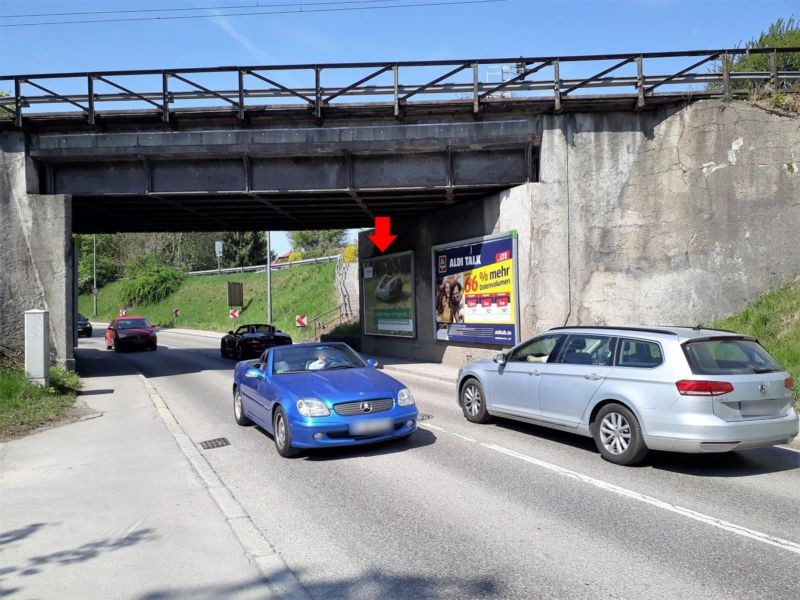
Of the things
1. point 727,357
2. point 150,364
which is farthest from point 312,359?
point 150,364

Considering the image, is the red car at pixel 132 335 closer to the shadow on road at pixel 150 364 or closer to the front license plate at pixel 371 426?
the shadow on road at pixel 150 364

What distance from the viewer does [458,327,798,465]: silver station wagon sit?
21.2ft

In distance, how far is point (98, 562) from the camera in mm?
4484

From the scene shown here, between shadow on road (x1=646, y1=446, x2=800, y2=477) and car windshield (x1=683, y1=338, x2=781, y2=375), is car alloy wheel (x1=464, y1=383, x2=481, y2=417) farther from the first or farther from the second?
car windshield (x1=683, y1=338, x2=781, y2=375)

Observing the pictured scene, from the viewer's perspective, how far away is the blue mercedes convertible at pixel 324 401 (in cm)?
734

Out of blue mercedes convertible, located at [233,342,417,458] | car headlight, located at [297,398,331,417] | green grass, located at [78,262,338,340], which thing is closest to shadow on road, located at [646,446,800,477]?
blue mercedes convertible, located at [233,342,417,458]

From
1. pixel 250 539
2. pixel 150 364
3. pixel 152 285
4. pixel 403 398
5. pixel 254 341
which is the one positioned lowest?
pixel 150 364

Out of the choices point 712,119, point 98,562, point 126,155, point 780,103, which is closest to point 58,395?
point 126,155

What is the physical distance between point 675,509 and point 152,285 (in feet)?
208

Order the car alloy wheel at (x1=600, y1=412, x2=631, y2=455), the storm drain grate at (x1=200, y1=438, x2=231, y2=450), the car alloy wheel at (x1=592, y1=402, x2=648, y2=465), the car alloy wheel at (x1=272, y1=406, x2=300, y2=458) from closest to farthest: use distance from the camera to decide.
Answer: the car alloy wheel at (x1=592, y1=402, x2=648, y2=465)
the car alloy wheel at (x1=600, y1=412, x2=631, y2=455)
the car alloy wheel at (x1=272, y1=406, x2=300, y2=458)
the storm drain grate at (x1=200, y1=438, x2=231, y2=450)

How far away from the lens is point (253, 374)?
29.5 feet

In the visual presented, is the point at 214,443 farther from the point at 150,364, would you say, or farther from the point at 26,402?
the point at 150,364

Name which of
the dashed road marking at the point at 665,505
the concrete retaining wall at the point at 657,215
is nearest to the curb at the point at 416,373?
the concrete retaining wall at the point at 657,215

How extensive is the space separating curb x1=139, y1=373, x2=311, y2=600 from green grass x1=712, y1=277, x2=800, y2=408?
8.77 meters
